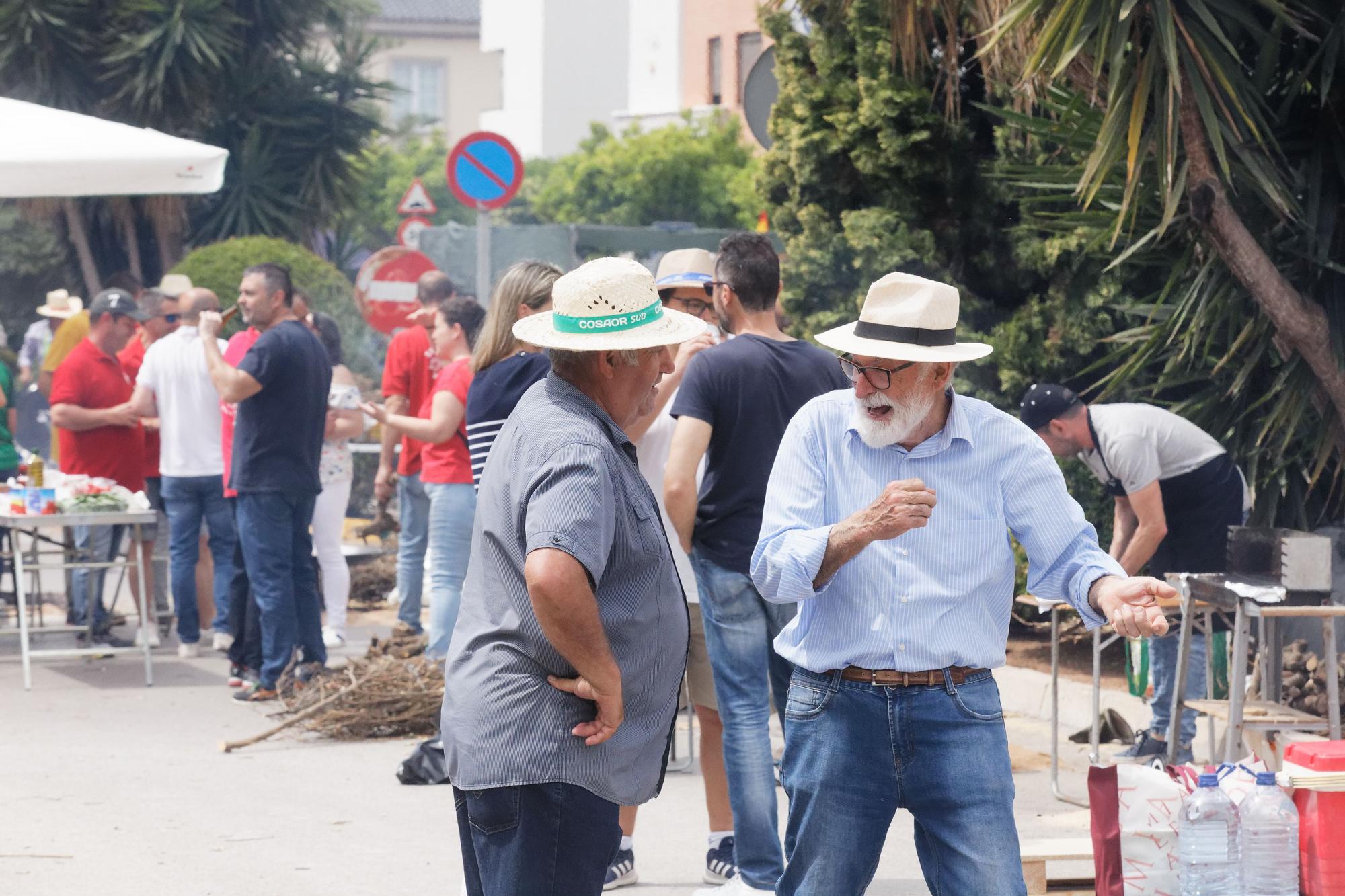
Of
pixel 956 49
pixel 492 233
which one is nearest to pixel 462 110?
pixel 492 233

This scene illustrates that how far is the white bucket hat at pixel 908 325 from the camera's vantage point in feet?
12.4

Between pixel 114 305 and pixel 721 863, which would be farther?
pixel 114 305

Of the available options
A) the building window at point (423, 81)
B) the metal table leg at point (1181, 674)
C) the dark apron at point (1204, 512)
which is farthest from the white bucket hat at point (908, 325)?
the building window at point (423, 81)

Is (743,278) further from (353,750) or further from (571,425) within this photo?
(353,750)

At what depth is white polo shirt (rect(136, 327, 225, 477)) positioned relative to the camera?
9.64m

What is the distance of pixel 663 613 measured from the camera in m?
3.37

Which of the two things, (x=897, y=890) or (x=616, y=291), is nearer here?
(x=616, y=291)

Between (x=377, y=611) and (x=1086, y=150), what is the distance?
258 inches

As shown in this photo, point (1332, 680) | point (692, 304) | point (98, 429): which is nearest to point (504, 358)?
point (692, 304)

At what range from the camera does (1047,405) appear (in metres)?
6.89

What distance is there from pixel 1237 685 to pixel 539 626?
3.47m

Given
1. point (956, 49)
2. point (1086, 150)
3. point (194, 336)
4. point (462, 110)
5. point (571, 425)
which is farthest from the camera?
point (462, 110)

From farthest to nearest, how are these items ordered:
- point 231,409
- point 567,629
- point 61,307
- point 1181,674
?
point 61,307, point 231,409, point 1181,674, point 567,629

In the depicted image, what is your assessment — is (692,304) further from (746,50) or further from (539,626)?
(746,50)
